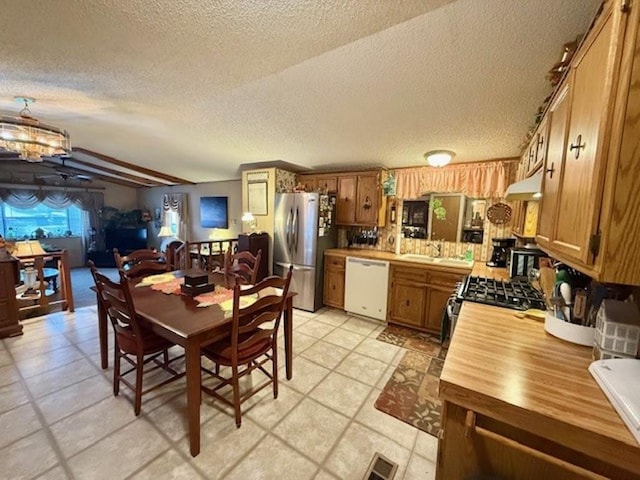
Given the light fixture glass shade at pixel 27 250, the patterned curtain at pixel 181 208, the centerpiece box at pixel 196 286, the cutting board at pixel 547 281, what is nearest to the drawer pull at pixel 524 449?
the cutting board at pixel 547 281

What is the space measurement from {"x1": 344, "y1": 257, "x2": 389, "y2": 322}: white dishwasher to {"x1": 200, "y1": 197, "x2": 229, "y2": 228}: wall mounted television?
3544 millimetres

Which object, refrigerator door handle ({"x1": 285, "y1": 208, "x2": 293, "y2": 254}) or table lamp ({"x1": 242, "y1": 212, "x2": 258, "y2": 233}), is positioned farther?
table lamp ({"x1": 242, "y1": 212, "x2": 258, "y2": 233})

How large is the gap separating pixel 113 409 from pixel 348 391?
1.75 meters

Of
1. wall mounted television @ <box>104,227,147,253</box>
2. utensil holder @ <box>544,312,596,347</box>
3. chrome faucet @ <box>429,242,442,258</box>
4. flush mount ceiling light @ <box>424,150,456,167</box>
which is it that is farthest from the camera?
wall mounted television @ <box>104,227,147,253</box>

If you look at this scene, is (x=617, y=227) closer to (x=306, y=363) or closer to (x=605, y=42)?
(x=605, y=42)

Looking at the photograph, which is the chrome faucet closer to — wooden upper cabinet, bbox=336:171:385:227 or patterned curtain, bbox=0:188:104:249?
wooden upper cabinet, bbox=336:171:385:227

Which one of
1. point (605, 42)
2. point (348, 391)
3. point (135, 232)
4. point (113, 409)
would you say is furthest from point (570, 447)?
point (135, 232)

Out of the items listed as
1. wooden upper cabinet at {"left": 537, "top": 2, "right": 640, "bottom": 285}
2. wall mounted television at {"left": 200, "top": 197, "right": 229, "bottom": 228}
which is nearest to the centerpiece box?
wooden upper cabinet at {"left": 537, "top": 2, "right": 640, "bottom": 285}

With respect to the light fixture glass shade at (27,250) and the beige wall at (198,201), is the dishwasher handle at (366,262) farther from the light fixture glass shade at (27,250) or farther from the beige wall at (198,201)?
the light fixture glass shade at (27,250)

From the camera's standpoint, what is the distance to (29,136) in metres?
2.49

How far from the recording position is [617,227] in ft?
2.46

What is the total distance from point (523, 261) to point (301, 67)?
2.61 metres

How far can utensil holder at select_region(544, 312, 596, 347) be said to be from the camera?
120cm

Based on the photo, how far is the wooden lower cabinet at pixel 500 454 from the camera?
0.80 meters
